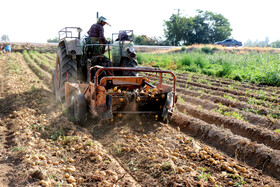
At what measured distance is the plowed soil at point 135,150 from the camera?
3517 mm

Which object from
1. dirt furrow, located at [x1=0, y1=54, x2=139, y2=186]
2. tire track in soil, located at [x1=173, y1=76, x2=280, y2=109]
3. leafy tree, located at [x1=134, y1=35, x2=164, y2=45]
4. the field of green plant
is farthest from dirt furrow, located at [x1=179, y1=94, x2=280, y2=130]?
leafy tree, located at [x1=134, y1=35, x2=164, y2=45]

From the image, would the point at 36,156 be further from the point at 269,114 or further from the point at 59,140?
the point at 269,114

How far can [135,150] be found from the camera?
4.36 metres

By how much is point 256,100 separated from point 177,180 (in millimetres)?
5568

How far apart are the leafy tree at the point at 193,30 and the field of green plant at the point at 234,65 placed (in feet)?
85.3

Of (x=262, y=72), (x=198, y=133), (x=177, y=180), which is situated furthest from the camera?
(x=262, y=72)

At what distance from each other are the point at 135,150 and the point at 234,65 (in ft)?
40.0

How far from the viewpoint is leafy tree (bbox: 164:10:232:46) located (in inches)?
1838

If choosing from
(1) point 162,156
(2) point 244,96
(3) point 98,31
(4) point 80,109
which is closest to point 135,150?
(1) point 162,156

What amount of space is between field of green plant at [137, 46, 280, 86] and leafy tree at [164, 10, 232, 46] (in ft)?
85.3

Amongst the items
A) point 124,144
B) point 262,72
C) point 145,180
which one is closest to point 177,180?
point 145,180

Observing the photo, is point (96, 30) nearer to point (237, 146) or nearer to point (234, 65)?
point (237, 146)

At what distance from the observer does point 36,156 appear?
3.74 m

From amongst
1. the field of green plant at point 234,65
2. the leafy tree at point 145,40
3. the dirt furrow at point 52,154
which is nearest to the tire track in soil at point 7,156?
the dirt furrow at point 52,154
